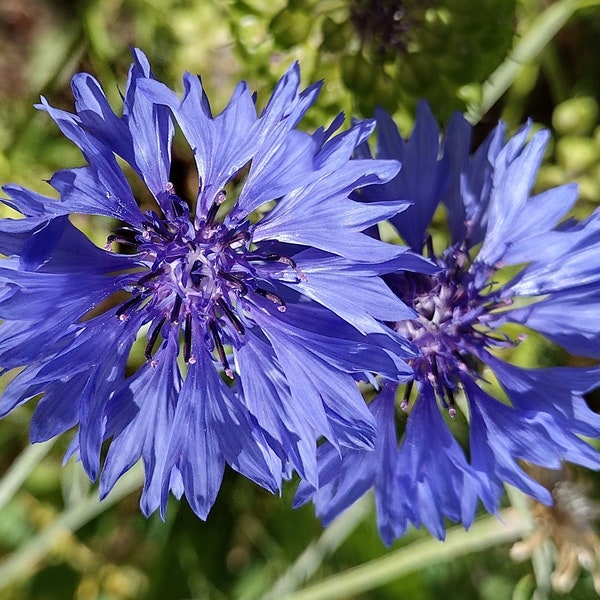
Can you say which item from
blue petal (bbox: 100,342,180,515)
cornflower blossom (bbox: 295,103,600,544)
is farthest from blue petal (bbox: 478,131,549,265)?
blue petal (bbox: 100,342,180,515)

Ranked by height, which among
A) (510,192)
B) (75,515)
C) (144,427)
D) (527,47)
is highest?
(527,47)

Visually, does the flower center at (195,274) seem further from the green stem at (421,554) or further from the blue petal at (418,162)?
the green stem at (421,554)

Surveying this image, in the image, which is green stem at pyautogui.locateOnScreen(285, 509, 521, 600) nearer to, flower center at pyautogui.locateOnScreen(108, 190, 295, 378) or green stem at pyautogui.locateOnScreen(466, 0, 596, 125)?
flower center at pyautogui.locateOnScreen(108, 190, 295, 378)

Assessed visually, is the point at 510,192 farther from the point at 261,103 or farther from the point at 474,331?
the point at 261,103

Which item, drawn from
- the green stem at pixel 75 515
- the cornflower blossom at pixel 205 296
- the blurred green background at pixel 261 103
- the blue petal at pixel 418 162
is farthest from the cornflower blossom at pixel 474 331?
the green stem at pixel 75 515

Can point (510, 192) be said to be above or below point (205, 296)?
above

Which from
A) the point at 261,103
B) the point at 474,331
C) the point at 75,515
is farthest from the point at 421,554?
the point at 261,103
